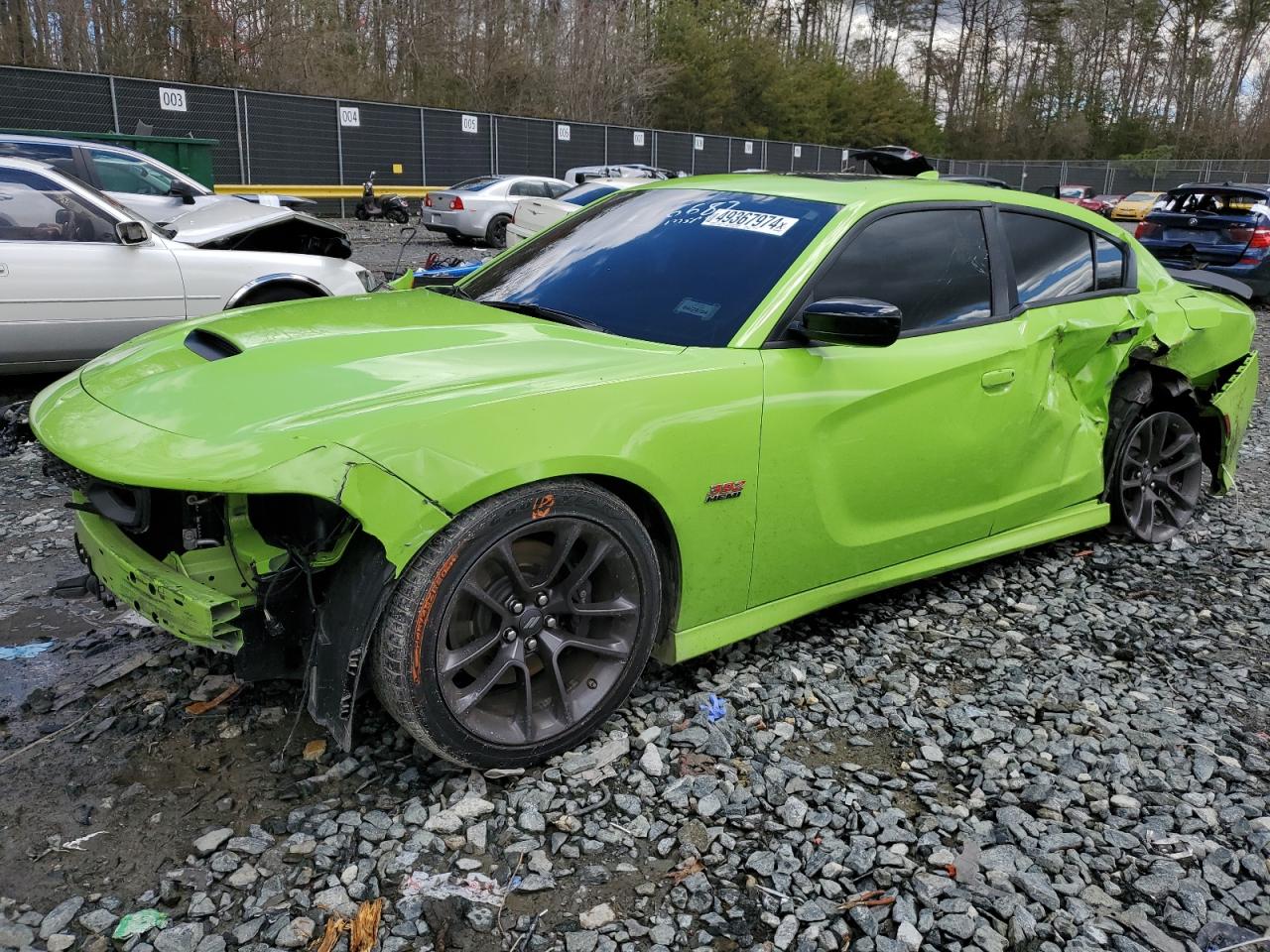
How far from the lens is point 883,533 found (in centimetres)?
336

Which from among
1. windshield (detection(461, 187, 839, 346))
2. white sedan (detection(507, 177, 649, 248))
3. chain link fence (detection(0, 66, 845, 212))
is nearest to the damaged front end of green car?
windshield (detection(461, 187, 839, 346))

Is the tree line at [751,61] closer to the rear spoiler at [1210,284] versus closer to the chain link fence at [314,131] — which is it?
the chain link fence at [314,131]

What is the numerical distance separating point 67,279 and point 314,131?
17.8 metres

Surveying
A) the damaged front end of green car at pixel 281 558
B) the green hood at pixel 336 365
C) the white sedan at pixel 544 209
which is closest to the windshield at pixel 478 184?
the white sedan at pixel 544 209

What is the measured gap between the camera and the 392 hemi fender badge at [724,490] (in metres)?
2.83

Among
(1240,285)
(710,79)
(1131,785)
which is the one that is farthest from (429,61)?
(1131,785)

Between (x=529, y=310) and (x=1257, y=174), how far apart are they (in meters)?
50.2

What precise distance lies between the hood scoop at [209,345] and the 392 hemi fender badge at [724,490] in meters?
1.36

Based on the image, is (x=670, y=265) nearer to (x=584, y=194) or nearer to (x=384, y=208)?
(x=584, y=194)

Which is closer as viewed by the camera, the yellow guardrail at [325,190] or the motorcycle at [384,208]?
the motorcycle at [384,208]

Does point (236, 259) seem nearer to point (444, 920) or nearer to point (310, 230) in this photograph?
point (310, 230)

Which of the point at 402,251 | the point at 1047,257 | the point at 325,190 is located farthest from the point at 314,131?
the point at 1047,257

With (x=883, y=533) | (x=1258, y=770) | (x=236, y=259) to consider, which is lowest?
(x=1258, y=770)

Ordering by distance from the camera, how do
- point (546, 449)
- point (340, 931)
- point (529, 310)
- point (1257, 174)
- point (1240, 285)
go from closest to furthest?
point (340, 931) → point (546, 449) → point (529, 310) → point (1240, 285) → point (1257, 174)
